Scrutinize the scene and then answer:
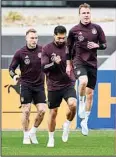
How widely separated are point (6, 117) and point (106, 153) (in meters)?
6.97

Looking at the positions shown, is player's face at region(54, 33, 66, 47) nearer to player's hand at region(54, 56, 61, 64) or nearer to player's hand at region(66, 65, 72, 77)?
player's hand at region(54, 56, 61, 64)

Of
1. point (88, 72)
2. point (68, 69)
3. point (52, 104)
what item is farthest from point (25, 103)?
point (68, 69)

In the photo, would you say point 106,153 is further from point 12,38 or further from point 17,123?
point 12,38

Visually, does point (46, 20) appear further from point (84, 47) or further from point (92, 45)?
point (92, 45)

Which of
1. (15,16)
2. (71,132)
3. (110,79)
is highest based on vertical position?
(15,16)

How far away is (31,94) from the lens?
15070 mm

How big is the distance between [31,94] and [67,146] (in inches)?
58.5

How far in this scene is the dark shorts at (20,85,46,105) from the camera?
14992 mm

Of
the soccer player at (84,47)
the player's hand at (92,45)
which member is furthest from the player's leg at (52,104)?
the player's hand at (92,45)

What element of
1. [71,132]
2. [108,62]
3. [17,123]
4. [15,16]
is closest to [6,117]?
[17,123]

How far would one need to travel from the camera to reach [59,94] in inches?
555

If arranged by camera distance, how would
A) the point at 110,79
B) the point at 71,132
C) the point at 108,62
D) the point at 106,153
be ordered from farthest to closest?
the point at 108,62 → the point at 110,79 → the point at 71,132 → the point at 106,153

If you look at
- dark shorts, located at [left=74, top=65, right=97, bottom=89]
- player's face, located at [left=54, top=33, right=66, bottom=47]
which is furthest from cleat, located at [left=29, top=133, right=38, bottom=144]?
player's face, located at [left=54, top=33, right=66, bottom=47]

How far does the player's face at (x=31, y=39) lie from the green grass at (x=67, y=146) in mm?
1974
